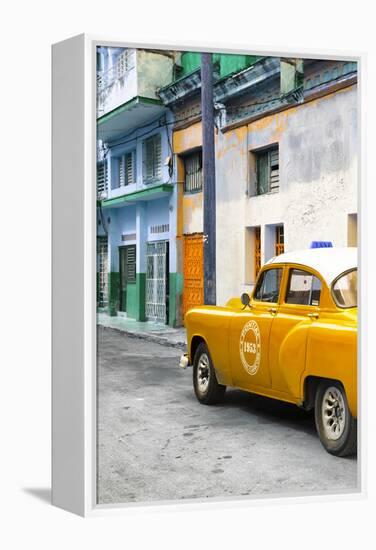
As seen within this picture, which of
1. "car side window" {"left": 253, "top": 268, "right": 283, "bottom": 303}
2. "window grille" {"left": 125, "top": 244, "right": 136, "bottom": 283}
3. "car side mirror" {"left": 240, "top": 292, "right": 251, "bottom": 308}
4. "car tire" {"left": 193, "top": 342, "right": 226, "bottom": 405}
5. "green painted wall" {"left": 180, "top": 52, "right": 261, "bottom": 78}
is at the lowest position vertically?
"car tire" {"left": 193, "top": 342, "right": 226, "bottom": 405}

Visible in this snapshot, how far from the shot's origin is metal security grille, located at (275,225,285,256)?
6523 mm

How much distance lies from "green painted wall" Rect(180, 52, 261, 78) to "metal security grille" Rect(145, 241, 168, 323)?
4.56 ft

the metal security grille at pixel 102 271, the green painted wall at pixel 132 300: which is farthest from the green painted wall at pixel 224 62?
the green painted wall at pixel 132 300

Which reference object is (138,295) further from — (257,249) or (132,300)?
(257,249)

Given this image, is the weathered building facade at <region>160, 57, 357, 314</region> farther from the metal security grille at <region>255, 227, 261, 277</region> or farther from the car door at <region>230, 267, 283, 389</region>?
the car door at <region>230, 267, 283, 389</region>

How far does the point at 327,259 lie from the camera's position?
6.40 metres

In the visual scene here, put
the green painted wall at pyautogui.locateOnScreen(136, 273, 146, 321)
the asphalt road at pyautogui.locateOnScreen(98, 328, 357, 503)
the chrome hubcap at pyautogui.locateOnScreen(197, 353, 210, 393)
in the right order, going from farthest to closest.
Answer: the chrome hubcap at pyautogui.locateOnScreen(197, 353, 210, 393), the green painted wall at pyautogui.locateOnScreen(136, 273, 146, 321), the asphalt road at pyautogui.locateOnScreen(98, 328, 357, 503)

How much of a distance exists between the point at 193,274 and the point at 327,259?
3.53 feet

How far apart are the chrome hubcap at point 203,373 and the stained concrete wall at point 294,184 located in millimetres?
658

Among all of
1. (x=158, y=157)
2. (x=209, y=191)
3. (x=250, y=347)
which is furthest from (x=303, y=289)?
(x=158, y=157)

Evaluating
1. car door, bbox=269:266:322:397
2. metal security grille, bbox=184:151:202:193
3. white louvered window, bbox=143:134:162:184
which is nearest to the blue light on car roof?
car door, bbox=269:266:322:397

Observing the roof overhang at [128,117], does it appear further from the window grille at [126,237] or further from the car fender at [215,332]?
the car fender at [215,332]

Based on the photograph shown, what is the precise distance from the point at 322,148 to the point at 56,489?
3372 millimetres

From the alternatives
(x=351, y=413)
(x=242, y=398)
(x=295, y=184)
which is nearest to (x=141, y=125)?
(x=295, y=184)
